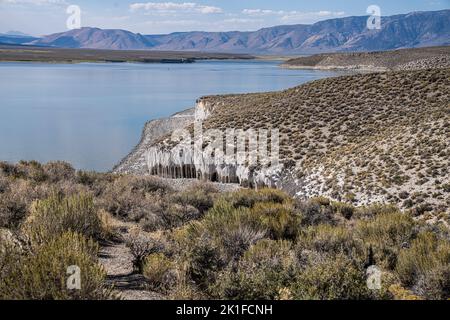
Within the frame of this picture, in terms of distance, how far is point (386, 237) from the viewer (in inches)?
336

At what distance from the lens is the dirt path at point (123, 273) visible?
18.0 ft

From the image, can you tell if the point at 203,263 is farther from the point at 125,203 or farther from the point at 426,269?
the point at 125,203

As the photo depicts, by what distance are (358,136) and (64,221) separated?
21254mm

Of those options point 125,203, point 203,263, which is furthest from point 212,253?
point 125,203

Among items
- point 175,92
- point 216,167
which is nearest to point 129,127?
point 216,167

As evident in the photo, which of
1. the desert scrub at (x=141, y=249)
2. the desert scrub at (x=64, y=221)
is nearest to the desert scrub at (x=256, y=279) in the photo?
the desert scrub at (x=141, y=249)

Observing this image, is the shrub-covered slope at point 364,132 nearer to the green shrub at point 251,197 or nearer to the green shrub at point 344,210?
the green shrub at point 344,210

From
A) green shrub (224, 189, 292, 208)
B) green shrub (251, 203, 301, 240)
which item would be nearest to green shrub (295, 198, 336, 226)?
green shrub (224, 189, 292, 208)

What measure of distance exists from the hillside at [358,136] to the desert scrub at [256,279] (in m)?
11.7

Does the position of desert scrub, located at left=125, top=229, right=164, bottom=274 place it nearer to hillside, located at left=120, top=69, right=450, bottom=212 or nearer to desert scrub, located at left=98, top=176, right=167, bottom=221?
desert scrub, located at left=98, top=176, right=167, bottom=221

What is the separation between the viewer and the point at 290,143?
1042 inches

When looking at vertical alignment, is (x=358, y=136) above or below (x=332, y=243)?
below

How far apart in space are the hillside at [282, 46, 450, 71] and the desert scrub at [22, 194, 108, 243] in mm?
99959
